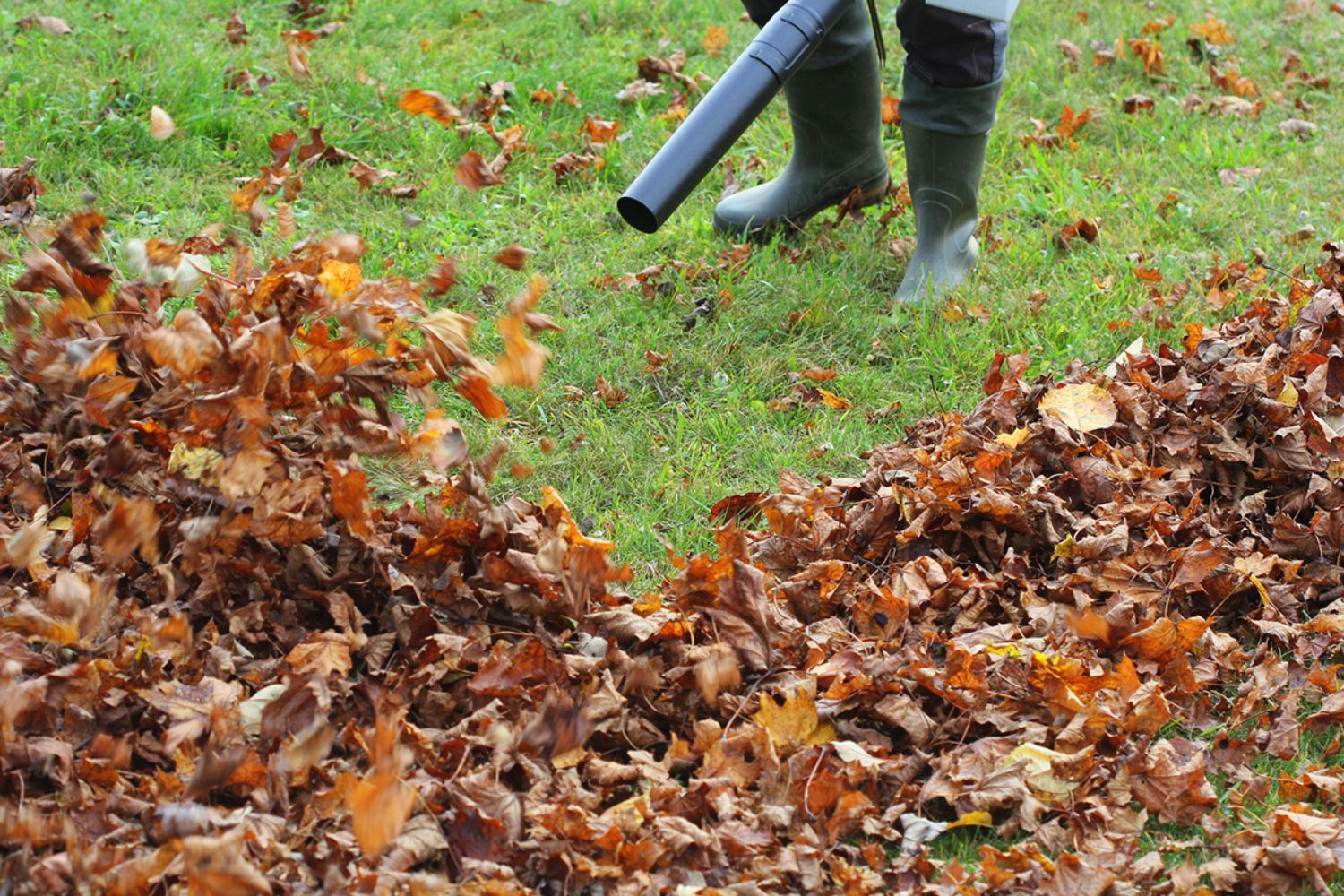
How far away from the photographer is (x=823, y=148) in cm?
383

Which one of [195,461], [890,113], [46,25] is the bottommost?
[890,113]

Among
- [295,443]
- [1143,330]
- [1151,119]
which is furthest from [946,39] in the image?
[295,443]

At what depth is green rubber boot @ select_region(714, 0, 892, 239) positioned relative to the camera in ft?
12.1

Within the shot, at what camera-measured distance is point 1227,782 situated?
2105mm

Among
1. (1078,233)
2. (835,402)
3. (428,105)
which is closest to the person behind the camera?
(835,402)

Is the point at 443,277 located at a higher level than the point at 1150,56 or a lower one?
higher

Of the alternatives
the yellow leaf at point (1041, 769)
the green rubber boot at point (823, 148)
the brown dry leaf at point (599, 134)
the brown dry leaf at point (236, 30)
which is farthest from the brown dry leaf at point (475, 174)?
the yellow leaf at point (1041, 769)

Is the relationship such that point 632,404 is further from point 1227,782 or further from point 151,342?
point 1227,782

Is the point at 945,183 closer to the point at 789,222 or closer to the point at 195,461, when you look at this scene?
the point at 789,222

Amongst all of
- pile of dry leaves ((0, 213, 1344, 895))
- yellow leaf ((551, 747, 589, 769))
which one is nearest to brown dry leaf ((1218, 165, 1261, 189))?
pile of dry leaves ((0, 213, 1344, 895))

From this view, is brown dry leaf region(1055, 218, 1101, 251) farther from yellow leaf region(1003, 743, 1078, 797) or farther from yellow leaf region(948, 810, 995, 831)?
yellow leaf region(948, 810, 995, 831)

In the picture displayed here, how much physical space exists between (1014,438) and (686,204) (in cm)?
168

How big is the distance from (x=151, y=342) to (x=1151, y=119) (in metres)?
3.74

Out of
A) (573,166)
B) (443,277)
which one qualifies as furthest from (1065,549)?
(573,166)
